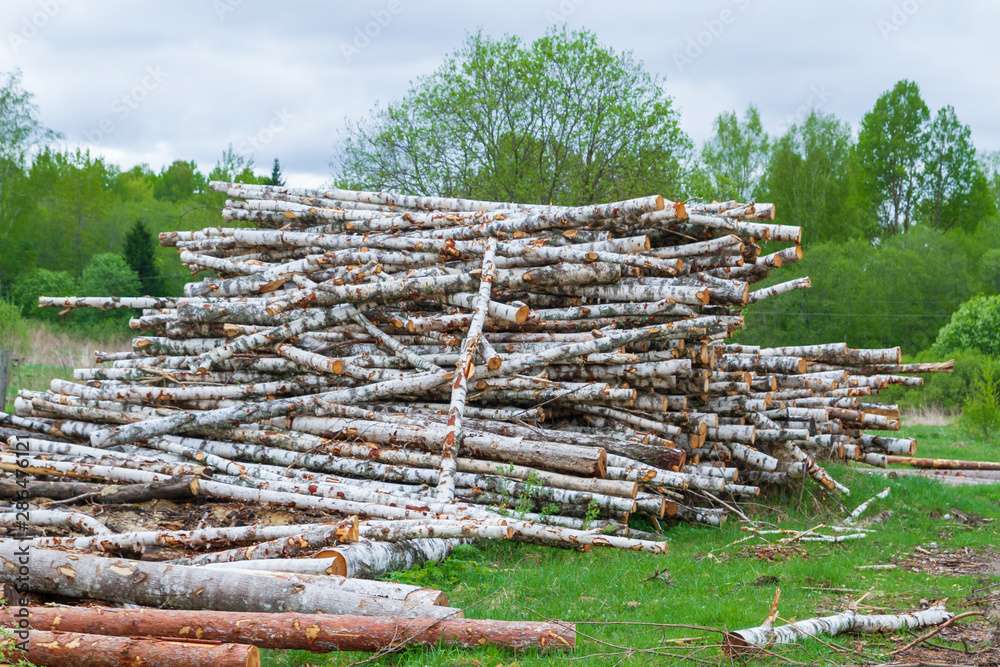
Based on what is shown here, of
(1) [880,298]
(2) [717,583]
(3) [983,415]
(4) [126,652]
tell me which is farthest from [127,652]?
(1) [880,298]

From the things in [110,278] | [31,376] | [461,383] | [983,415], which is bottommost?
[983,415]

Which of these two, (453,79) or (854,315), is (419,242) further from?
(854,315)

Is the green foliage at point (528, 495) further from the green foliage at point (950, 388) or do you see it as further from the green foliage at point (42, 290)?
the green foliage at point (42, 290)

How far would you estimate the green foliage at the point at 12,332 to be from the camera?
21672 mm

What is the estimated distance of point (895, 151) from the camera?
44219 mm

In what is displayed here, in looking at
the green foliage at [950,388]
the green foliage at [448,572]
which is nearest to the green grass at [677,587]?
the green foliage at [448,572]

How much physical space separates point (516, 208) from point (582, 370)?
2.59m

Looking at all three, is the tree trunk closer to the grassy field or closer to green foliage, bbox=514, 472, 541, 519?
the grassy field

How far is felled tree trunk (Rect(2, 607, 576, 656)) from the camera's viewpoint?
3785 millimetres

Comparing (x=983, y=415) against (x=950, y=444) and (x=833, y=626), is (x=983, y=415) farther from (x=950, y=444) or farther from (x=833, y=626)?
(x=833, y=626)

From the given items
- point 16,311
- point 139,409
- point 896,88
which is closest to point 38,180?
point 16,311

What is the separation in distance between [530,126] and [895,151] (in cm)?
2746

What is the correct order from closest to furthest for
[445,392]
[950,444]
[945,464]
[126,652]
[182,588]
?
[126,652] < [182,588] < [445,392] < [945,464] < [950,444]

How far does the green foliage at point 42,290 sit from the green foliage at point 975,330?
3585 cm
